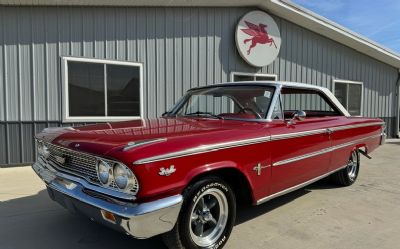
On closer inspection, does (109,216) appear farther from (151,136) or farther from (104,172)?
(151,136)

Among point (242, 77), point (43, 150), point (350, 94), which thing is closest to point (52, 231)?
point (43, 150)

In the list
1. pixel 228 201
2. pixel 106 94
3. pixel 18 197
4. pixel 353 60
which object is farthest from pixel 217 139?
pixel 353 60

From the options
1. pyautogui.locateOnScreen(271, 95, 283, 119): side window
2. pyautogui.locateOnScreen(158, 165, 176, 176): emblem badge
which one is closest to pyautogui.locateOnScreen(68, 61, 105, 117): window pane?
pyautogui.locateOnScreen(271, 95, 283, 119): side window

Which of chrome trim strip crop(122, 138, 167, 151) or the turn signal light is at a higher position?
chrome trim strip crop(122, 138, 167, 151)

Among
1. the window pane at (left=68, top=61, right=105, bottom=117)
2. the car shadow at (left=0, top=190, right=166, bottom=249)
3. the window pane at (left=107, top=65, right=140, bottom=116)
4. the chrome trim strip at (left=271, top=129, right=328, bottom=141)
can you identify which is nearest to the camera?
the car shadow at (left=0, top=190, right=166, bottom=249)

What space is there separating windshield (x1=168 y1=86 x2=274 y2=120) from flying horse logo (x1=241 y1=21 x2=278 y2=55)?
17.8 ft

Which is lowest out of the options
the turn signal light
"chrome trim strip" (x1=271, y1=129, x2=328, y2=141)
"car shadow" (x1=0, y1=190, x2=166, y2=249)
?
"car shadow" (x1=0, y1=190, x2=166, y2=249)

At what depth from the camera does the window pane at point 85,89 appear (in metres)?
7.73

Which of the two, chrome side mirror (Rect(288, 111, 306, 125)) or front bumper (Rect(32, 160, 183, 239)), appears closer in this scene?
front bumper (Rect(32, 160, 183, 239))

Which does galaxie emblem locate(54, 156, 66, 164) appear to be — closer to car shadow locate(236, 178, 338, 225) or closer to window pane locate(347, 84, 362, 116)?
car shadow locate(236, 178, 338, 225)

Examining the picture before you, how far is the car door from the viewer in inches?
154

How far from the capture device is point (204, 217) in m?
3.32

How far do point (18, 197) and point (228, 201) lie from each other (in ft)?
11.3

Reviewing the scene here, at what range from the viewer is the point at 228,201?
3.48 m
